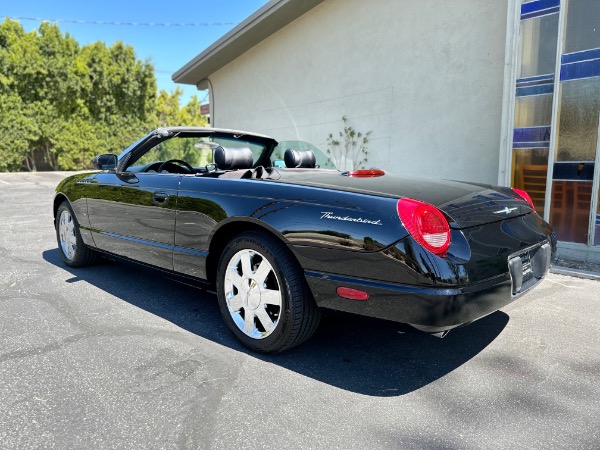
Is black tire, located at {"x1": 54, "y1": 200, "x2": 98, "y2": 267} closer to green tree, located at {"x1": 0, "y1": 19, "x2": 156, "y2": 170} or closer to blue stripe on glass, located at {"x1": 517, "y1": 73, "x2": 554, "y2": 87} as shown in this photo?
blue stripe on glass, located at {"x1": 517, "y1": 73, "x2": 554, "y2": 87}

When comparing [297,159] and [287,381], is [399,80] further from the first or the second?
[287,381]

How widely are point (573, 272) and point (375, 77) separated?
5.26 m

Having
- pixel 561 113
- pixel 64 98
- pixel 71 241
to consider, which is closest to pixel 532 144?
pixel 561 113

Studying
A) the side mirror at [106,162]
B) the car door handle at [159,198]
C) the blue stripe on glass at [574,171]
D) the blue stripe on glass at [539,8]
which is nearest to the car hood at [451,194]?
the car door handle at [159,198]

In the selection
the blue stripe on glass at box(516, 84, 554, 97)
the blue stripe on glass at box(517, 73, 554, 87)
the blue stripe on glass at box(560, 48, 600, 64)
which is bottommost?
the blue stripe on glass at box(516, 84, 554, 97)

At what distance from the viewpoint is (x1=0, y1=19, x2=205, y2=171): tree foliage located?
1986 centimetres

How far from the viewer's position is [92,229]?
3969 millimetres

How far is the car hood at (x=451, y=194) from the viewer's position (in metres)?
2.28

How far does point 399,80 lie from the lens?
26.0 ft

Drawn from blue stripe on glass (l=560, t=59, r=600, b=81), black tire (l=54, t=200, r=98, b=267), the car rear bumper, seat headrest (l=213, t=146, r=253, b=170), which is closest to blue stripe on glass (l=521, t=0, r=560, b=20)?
blue stripe on glass (l=560, t=59, r=600, b=81)

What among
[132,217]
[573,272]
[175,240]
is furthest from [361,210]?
[573,272]

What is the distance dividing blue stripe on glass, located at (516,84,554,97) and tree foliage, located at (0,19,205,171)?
21155 millimetres

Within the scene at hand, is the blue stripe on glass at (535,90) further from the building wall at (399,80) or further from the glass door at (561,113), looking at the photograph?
the building wall at (399,80)

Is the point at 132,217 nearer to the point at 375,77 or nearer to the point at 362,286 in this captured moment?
the point at 362,286
